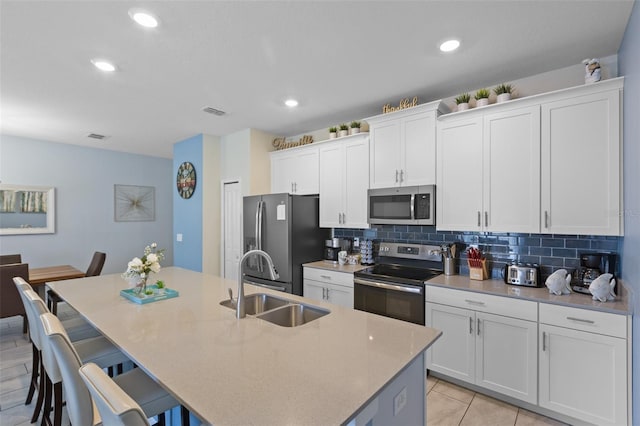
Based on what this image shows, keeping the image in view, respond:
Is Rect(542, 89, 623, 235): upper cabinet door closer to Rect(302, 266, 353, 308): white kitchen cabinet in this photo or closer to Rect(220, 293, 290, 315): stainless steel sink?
Rect(302, 266, 353, 308): white kitchen cabinet

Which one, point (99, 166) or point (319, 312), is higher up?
point (99, 166)

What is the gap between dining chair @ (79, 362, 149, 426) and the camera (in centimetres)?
75

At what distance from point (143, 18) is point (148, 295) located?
1.77m

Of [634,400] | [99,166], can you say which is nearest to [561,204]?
[634,400]

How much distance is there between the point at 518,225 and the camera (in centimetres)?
244

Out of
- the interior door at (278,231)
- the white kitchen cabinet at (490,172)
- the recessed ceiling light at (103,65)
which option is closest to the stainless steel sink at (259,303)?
the interior door at (278,231)

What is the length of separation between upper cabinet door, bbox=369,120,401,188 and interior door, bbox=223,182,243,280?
6.73ft

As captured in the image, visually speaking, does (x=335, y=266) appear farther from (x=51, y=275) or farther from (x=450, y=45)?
(x=51, y=275)

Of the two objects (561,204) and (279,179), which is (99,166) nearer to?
(279,179)

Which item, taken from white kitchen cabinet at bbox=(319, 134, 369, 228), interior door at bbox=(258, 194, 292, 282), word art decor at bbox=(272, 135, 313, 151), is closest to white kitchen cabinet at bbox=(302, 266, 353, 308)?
interior door at bbox=(258, 194, 292, 282)

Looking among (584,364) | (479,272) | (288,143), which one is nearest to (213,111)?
(288,143)

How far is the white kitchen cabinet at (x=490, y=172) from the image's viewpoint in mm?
2391

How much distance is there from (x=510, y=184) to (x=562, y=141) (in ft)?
1.45

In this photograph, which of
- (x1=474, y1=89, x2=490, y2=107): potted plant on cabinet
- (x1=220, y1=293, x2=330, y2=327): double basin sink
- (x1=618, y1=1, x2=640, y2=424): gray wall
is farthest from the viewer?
(x1=474, y1=89, x2=490, y2=107): potted plant on cabinet
